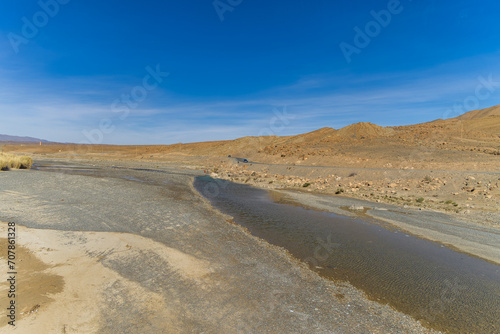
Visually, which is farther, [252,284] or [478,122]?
[478,122]

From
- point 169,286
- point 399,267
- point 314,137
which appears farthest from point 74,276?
point 314,137

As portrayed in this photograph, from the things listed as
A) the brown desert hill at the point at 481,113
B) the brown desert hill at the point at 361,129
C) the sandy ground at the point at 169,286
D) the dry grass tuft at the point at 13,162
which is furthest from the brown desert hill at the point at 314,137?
the sandy ground at the point at 169,286

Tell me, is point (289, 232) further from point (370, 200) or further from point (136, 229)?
point (370, 200)

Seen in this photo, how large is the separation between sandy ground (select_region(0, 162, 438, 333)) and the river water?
28.7 inches

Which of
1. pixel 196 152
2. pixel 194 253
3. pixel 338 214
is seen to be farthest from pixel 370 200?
pixel 196 152

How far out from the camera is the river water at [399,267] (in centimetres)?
581

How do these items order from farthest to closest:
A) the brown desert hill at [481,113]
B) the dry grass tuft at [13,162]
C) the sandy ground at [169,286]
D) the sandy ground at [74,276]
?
the brown desert hill at [481,113] < the dry grass tuft at [13,162] < the sandy ground at [169,286] < the sandy ground at [74,276]

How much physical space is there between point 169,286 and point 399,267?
7028 mm

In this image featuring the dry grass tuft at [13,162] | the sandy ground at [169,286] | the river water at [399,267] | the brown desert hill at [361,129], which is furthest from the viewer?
the brown desert hill at [361,129]

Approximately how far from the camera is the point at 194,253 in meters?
8.24

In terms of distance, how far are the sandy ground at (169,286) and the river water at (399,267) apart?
73 cm

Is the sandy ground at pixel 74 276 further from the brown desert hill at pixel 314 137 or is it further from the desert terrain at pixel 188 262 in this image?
the brown desert hill at pixel 314 137

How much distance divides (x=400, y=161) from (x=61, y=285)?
1538 inches

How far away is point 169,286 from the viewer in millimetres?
6074
